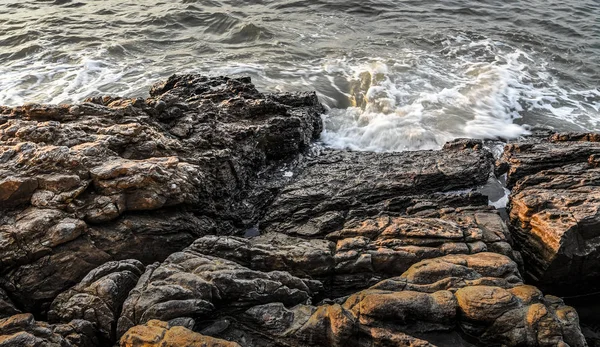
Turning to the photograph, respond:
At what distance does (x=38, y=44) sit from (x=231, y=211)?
1692cm

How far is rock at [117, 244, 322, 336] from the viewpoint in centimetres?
560

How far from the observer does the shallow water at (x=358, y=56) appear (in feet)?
49.5

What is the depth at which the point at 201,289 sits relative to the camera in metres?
5.82

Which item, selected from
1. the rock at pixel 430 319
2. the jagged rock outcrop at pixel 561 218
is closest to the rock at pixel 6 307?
the rock at pixel 430 319

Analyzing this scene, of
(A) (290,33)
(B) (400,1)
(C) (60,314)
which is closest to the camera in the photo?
(C) (60,314)

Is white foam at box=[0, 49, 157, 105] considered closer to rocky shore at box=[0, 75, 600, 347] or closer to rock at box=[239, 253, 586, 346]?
rocky shore at box=[0, 75, 600, 347]

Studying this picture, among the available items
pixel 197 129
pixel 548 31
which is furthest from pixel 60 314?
pixel 548 31

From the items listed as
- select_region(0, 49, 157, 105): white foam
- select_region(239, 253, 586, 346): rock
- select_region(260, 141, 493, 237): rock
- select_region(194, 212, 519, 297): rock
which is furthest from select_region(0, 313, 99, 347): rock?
select_region(0, 49, 157, 105): white foam

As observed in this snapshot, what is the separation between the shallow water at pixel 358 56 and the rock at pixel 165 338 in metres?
8.42

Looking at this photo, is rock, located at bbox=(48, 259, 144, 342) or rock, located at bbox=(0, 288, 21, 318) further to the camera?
rock, located at bbox=(0, 288, 21, 318)

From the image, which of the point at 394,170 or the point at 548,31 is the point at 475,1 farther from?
the point at 394,170

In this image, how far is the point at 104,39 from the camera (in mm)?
20703

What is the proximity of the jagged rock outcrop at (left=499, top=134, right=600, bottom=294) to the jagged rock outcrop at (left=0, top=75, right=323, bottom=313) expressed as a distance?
17.3 feet

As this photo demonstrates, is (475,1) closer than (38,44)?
No
